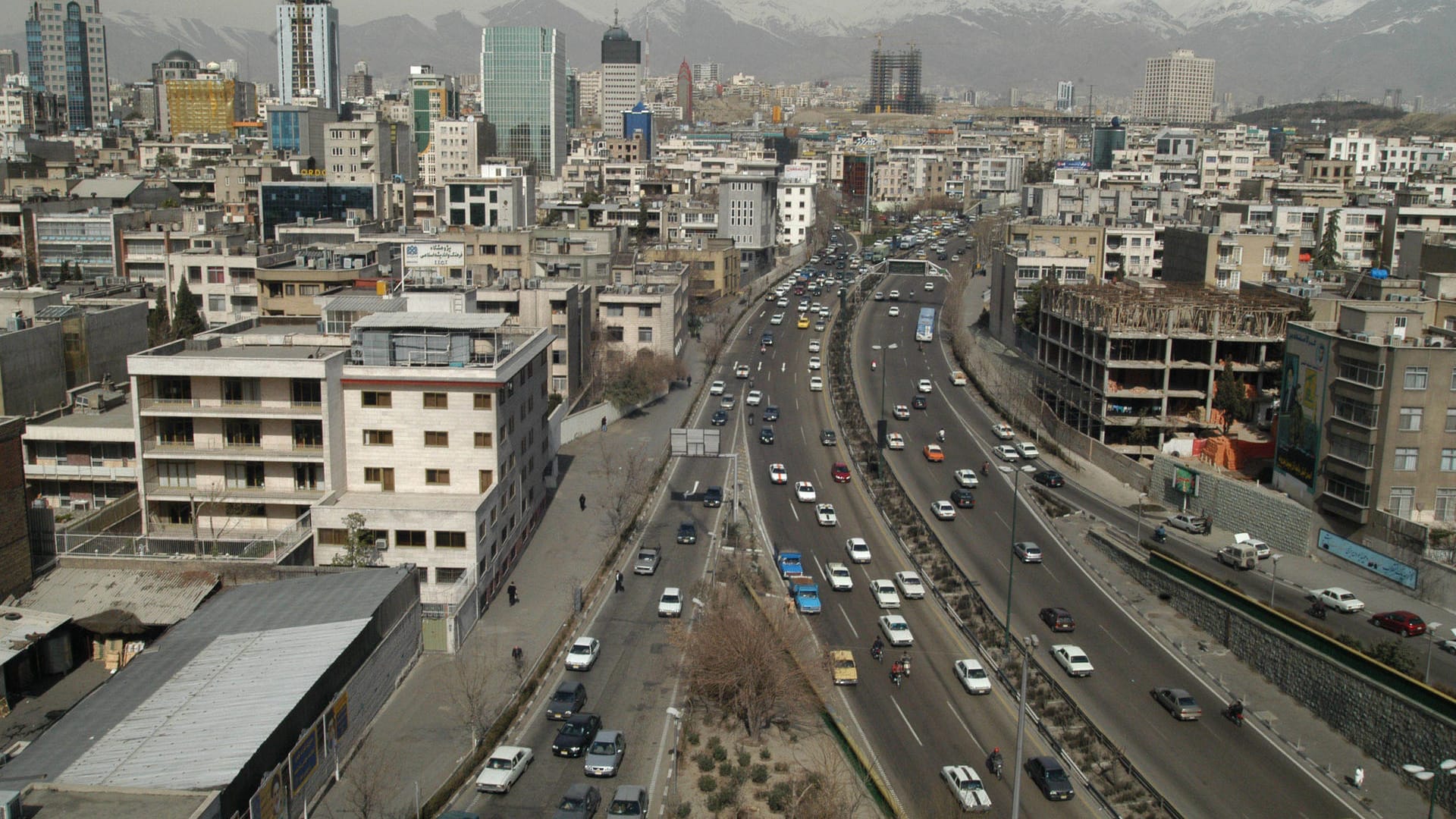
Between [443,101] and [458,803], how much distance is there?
14351cm

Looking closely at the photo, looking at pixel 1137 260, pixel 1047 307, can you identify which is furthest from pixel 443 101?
pixel 1047 307

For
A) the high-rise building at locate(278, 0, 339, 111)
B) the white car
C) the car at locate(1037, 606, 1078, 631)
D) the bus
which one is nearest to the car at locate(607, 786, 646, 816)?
the white car

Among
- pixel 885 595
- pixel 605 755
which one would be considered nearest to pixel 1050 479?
pixel 885 595

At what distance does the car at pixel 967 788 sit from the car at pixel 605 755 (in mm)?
6104

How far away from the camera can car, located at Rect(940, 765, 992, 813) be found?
23.0 m

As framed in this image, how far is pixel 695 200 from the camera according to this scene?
104688mm

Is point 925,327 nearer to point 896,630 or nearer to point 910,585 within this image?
point 910,585

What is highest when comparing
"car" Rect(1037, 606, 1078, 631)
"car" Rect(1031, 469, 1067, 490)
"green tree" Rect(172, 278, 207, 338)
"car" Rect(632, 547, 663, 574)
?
"green tree" Rect(172, 278, 207, 338)

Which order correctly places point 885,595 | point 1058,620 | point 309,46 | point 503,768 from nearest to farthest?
point 503,768 → point 1058,620 → point 885,595 → point 309,46

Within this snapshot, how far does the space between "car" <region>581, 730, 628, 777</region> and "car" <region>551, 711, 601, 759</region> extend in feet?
0.51

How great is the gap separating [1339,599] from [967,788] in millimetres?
13493

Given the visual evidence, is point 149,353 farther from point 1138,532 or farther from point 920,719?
point 1138,532

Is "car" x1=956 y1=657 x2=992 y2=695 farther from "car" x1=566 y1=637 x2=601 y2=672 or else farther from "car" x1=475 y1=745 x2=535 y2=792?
"car" x1=475 y1=745 x2=535 y2=792

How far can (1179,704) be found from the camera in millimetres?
27453
